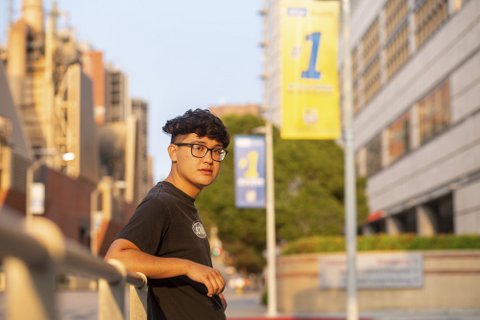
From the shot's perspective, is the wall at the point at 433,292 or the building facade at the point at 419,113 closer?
the wall at the point at 433,292

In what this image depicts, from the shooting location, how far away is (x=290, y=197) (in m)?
54.1

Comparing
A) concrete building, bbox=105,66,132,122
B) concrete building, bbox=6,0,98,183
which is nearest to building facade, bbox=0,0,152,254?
concrete building, bbox=6,0,98,183

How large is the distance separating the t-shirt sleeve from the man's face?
Result: 26 centimetres

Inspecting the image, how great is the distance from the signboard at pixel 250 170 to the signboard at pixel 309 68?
1120 centimetres

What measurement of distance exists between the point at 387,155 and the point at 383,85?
437cm

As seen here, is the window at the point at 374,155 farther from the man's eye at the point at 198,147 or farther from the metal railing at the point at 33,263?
the metal railing at the point at 33,263

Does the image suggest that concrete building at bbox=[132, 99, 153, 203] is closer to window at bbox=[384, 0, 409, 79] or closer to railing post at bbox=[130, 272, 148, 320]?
window at bbox=[384, 0, 409, 79]

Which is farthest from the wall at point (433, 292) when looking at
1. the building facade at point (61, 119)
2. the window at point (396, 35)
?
the building facade at point (61, 119)

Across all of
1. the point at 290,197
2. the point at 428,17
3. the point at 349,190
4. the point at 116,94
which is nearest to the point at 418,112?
the point at 428,17

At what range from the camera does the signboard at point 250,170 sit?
32094 millimetres

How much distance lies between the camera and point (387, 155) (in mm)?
59781

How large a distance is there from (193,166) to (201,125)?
0.17 metres

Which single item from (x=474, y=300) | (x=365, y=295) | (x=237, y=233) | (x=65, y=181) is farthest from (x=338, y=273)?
(x=65, y=181)

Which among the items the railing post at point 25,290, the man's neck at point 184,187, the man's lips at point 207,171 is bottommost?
the railing post at point 25,290
